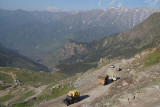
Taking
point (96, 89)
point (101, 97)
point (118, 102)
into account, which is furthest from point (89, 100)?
point (118, 102)

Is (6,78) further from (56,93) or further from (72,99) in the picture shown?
(72,99)

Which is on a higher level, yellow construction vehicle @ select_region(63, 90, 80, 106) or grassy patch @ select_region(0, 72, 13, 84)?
yellow construction vehicle @ select_region(63, 90, 80, 106)

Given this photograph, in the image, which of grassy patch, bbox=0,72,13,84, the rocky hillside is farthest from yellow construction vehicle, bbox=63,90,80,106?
grassy patch, bbox=0,72,13,84

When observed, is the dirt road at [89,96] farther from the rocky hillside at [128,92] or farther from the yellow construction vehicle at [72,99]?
the yellow construction vehicle at [72,99]

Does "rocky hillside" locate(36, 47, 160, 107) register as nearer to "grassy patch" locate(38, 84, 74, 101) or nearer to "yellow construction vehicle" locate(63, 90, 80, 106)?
"yellow construction vehicle" locate(63, 90, 80, 106)

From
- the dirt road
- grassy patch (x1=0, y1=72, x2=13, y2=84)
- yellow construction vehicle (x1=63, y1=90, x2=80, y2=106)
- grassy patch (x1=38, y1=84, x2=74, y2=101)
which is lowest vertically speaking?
grassy patch (x1=0, y1=72, x2=13, y2=84)

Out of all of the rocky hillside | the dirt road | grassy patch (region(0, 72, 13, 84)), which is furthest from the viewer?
grassy patch (region(0, 72, 13, 84))

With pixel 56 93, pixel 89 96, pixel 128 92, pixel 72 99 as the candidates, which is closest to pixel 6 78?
pixel 56 93

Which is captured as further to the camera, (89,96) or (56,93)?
(56,93)

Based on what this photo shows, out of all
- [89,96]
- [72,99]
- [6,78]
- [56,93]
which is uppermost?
[72,99]

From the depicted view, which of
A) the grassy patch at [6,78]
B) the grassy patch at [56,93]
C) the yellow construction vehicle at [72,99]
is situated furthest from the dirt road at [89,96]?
the grassy patch at [6,78]

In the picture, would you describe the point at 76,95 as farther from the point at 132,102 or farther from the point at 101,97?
the point at 132,102

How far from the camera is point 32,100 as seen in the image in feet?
172

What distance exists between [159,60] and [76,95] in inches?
1065
